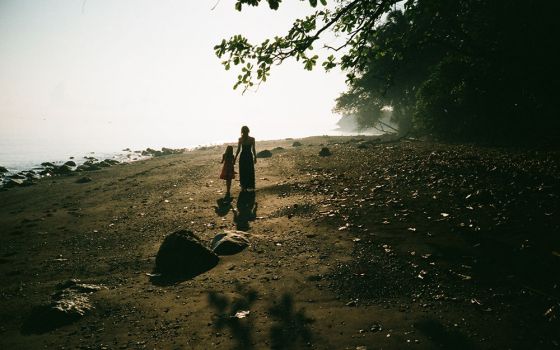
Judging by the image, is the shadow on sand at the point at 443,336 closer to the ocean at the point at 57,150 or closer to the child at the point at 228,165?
the child at the point at 228,165

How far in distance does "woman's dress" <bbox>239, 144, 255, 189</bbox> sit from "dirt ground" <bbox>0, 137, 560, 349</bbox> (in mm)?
880

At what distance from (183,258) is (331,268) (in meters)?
3.31

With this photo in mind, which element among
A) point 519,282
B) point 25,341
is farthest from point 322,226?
point 25,341

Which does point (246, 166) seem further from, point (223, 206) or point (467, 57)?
point (467, 57)

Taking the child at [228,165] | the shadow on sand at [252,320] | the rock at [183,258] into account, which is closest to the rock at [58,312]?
the rock at [183,258]

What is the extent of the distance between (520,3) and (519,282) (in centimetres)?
1786

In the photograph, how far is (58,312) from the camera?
5.55 meters

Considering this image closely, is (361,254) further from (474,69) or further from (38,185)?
(38,185)

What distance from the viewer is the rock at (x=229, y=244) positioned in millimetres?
7809

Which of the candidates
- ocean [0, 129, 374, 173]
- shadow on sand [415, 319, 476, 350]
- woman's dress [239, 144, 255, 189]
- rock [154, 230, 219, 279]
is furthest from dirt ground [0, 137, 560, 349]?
ocean [0, 129, 374, 173]

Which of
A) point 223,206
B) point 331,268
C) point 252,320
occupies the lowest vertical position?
point 252,320

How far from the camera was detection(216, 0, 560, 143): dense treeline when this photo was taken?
21.7ft

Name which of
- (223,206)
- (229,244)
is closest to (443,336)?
(229,244)

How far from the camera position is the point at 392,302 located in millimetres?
5113
